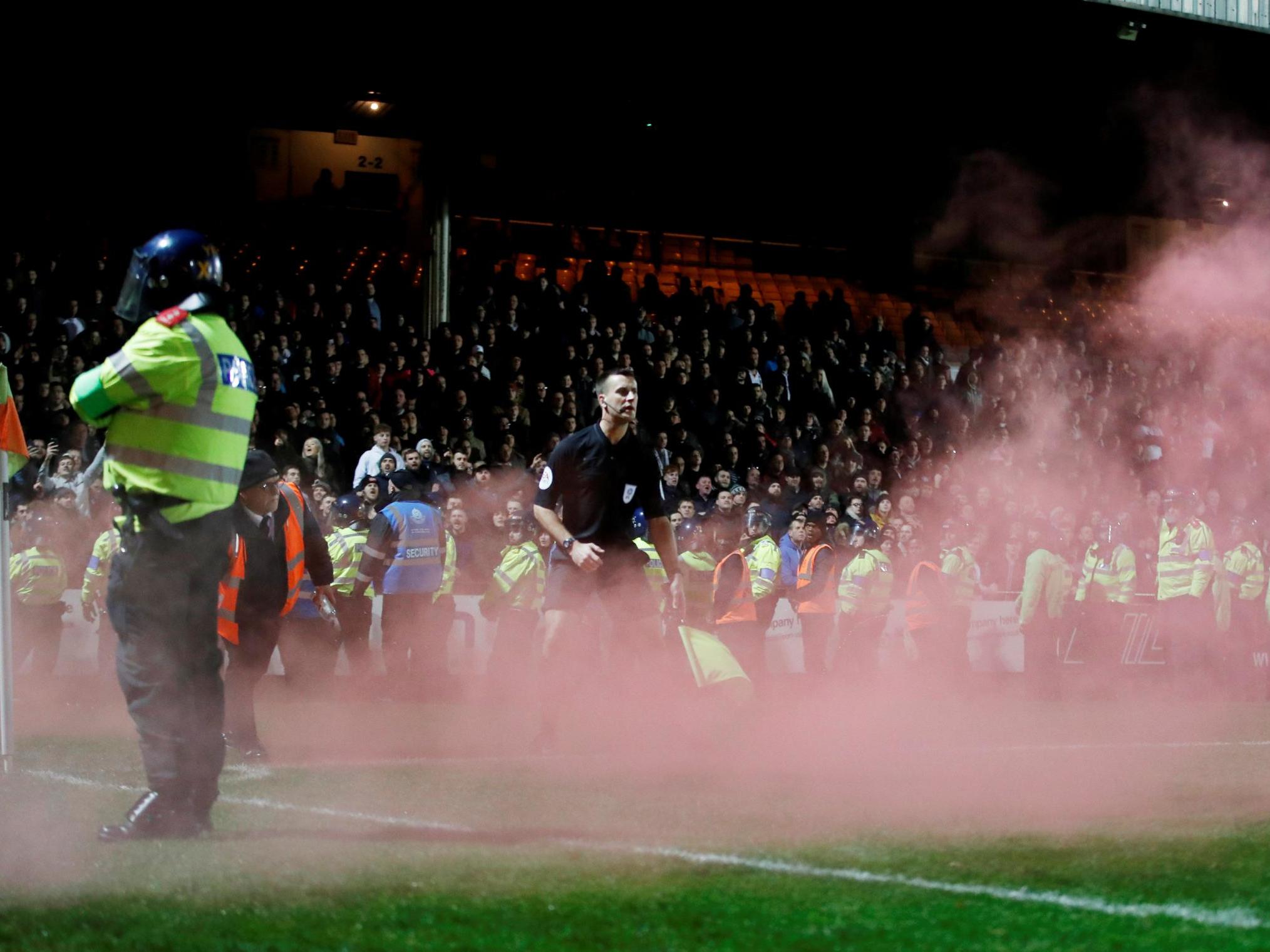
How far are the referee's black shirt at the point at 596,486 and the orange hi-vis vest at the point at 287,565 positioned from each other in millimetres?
1544

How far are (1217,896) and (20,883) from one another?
371 centimetres

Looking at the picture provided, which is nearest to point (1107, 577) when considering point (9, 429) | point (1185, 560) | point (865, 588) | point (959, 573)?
point (1185, 560)

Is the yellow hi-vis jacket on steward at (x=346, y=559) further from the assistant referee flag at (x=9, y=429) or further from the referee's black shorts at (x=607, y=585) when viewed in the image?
the assistant referee flag at (x=9, y=429)

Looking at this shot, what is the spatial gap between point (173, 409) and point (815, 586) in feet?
35.9

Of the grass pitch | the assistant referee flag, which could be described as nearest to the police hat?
the assistant referee flag

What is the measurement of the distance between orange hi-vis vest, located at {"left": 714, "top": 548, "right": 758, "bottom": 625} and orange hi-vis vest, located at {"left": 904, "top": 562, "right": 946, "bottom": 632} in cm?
192

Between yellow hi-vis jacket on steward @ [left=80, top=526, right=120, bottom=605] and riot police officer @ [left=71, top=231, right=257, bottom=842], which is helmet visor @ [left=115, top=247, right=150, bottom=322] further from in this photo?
yellow hi-vis jacket on steward @ [left=80, top=526, right=120, bottom=605]

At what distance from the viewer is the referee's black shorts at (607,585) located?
28.0ft

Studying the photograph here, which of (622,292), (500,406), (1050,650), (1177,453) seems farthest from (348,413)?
(1177,453)

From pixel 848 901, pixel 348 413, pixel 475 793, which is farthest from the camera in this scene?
pixel 348 413

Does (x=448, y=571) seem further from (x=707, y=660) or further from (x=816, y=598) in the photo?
(x=707, y=660)

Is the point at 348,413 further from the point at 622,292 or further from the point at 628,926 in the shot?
the point at 628,926

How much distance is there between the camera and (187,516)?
5.71 meters

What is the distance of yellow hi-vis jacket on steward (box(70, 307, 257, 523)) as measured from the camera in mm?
5504
